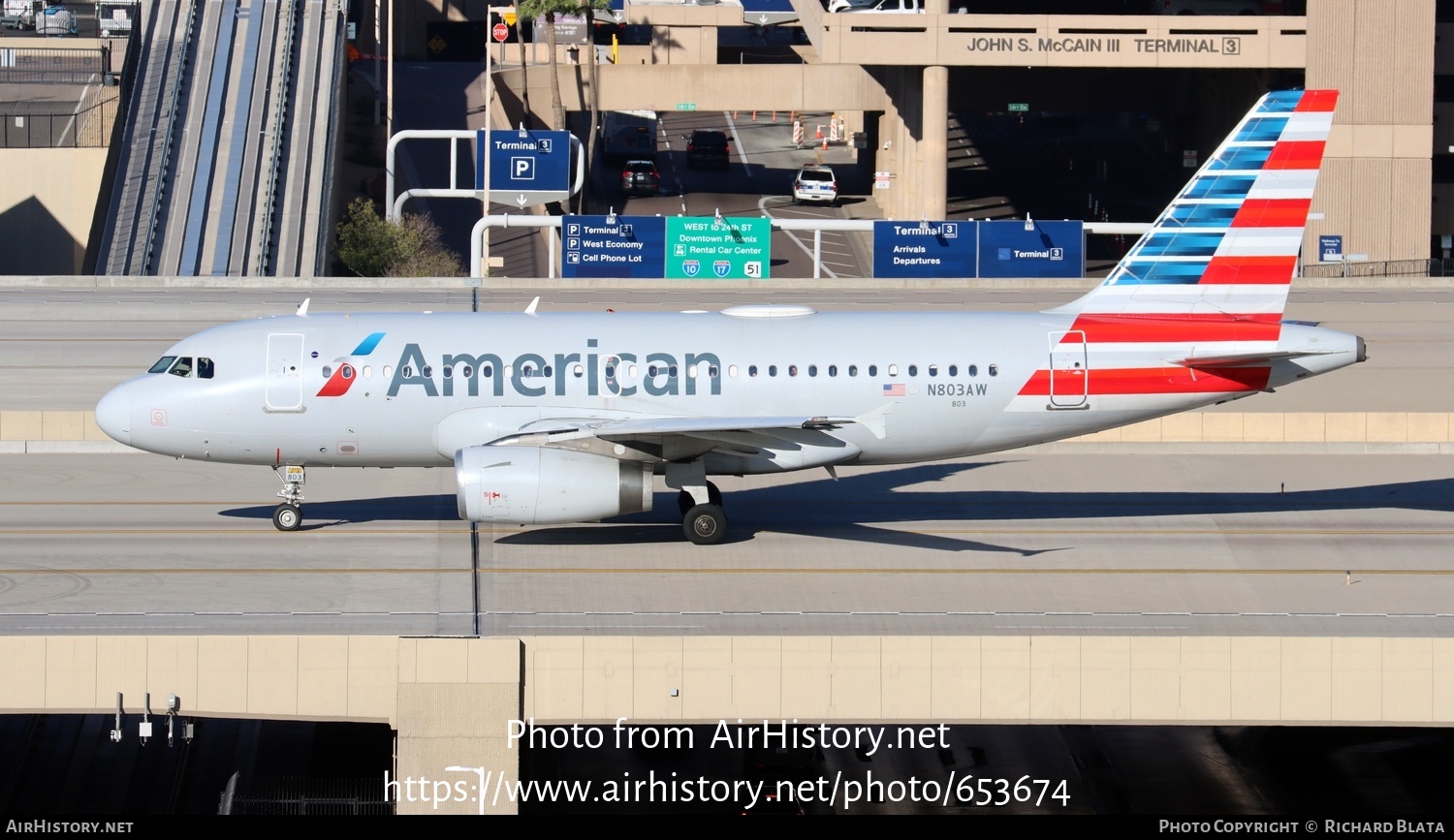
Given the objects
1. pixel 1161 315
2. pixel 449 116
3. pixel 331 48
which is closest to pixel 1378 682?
pixel 1161 315

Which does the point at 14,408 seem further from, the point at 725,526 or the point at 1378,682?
the point at 1378,682

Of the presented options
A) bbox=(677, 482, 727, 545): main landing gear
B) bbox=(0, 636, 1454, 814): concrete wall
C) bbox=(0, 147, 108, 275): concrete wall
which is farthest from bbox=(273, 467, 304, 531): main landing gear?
bbox=(0, 147, 108, 275): concrete wall

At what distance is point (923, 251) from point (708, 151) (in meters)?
44.5

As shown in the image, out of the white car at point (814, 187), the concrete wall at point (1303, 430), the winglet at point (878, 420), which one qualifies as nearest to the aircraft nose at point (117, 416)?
the winglet at point (878, 420)

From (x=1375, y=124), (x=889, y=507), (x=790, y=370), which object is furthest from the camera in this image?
(x=1375, y=124)

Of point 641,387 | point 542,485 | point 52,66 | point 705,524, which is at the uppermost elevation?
point 52,66

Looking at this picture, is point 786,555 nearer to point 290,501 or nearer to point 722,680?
point 722,680

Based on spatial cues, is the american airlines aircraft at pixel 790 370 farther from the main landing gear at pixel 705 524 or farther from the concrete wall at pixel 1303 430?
the concrete wall at pixel 1303 430

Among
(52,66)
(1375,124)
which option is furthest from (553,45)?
(1375,124)

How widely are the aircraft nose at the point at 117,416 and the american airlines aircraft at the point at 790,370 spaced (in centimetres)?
4

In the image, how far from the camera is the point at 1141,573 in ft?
104

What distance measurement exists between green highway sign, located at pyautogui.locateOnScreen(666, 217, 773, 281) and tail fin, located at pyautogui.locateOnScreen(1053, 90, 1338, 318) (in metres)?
30.4

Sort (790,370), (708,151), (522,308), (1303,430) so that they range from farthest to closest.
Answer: (708,151), (522,308), (1303,430), (790,370)

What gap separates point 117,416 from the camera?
32.6 m
